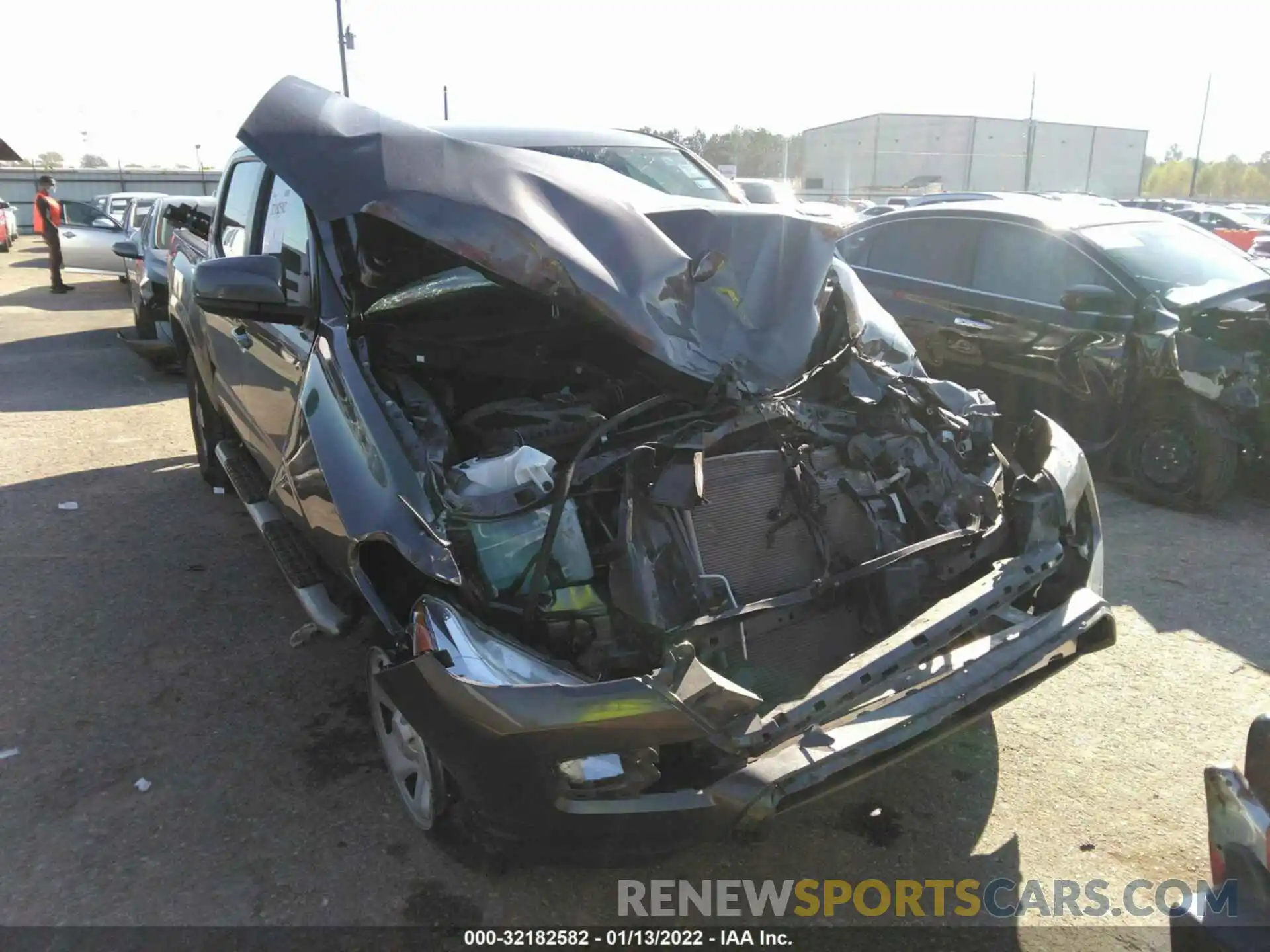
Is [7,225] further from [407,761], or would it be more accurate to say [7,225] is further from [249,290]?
[407,761]

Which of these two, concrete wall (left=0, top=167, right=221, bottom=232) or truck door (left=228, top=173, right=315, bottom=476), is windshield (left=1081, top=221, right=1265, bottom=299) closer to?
truck door (left=228, top=173, right=315, bottom=476)

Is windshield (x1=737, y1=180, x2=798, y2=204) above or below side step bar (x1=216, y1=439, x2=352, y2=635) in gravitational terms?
above

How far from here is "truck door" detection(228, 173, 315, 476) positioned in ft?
11.2

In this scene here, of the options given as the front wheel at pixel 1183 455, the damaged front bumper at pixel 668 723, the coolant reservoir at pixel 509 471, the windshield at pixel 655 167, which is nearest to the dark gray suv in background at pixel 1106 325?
A: the front wheel at pixel 1183 455

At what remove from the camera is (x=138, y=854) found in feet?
9.09

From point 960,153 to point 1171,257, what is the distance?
39.0m

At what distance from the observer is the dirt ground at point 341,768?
104 inches

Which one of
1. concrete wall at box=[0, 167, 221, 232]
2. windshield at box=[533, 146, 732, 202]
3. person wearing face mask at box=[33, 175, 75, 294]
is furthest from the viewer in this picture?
concrete wall at box=[0, 167, 221, 232]

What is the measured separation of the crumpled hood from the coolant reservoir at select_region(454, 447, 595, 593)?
60cm

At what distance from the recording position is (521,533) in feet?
8.34

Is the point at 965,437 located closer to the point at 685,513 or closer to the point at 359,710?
the point at 685,513

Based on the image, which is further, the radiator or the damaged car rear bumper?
the radiator

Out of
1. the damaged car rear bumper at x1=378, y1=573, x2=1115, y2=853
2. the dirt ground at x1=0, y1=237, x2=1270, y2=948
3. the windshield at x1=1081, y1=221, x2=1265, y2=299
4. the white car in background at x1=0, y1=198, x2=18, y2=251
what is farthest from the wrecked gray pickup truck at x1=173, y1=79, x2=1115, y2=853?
the white car in background at x1=0, y1=198, x2=18, y2=251

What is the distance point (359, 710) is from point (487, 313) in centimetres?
158
